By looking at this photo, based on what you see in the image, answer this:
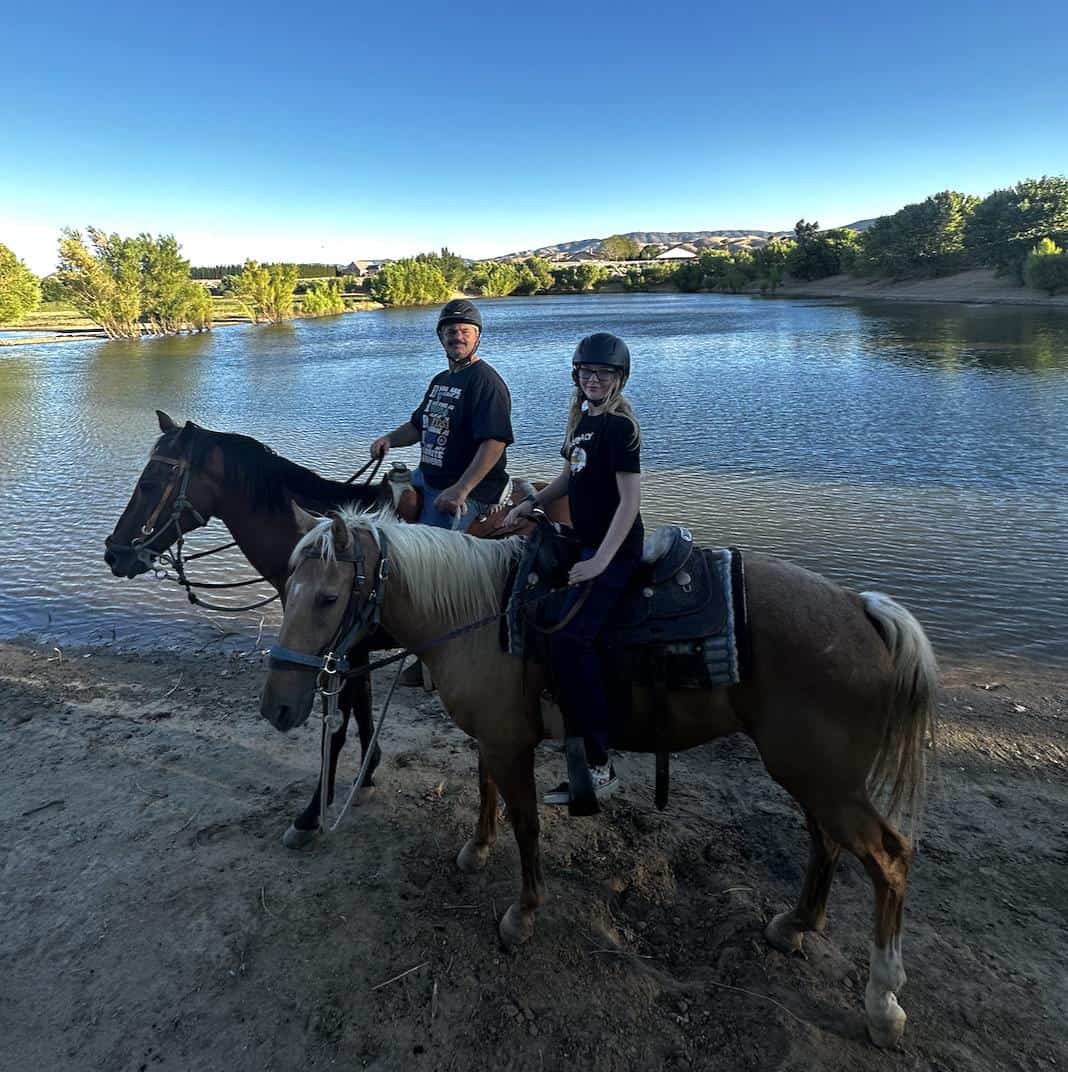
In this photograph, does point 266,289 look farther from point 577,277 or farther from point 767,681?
point 767,681

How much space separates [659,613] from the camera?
3242mm

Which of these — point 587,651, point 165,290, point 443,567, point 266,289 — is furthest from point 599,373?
point 266,289

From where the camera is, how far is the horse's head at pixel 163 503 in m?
5.05

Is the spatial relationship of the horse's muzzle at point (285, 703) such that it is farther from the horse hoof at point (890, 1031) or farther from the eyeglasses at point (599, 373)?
the horse hoof at point (890, 1031)

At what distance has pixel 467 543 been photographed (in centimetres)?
352

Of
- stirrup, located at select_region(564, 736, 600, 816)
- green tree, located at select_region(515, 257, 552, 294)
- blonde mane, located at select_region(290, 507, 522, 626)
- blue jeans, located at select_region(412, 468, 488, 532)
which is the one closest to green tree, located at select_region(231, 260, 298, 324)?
green tree, located at select_region(515, 257, 552, 294)

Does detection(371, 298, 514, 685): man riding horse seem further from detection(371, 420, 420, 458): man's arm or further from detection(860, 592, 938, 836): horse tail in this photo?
detection(860, 592, 938, 836): horse tail

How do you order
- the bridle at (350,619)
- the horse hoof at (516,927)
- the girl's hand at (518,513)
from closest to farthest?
the bridle at (350,619), the horse hoof at (516,927), the girl's hand at (518,513)

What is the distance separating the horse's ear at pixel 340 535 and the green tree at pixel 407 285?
402ft

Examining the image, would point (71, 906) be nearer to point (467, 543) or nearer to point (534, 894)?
point (534, 894)

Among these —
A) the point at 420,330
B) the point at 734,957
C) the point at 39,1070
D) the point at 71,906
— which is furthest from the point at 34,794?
the point at 420,330

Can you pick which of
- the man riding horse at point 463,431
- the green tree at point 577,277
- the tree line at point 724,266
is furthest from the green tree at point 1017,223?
the green tree at point 577,277

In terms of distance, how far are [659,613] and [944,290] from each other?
85448mm

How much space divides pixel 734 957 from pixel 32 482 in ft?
58.0
